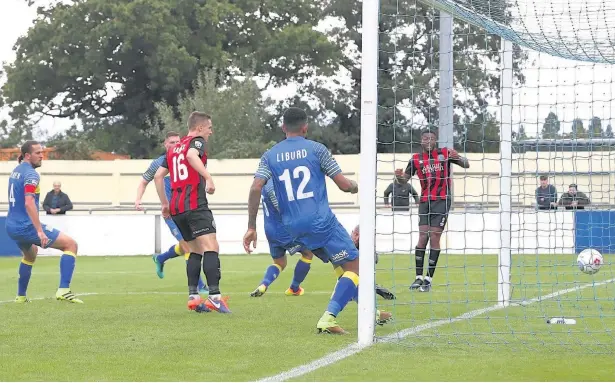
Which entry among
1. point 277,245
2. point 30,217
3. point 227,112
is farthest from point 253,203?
point 227,112

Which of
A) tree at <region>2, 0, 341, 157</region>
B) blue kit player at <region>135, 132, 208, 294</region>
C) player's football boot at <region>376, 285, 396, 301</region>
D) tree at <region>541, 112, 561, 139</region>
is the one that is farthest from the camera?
tree at <region>2, 0, 341, 157</region>

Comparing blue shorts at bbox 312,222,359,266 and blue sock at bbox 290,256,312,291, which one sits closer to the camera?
blue shorts at bbox 312,222,359,266

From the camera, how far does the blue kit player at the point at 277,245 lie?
12.3 metres

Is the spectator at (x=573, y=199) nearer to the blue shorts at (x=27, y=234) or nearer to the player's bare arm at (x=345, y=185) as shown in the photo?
the blue shorts at (x=27, y=234)

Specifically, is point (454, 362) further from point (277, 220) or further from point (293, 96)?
point (293, 96)

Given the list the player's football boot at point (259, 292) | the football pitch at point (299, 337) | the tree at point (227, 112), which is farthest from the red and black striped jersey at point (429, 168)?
the tree at point (227, 112)

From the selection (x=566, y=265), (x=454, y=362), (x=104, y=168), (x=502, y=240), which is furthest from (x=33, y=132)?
(x=454, y=362)

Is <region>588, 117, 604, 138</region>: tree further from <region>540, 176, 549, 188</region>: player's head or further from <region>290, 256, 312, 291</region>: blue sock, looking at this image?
<region>290, 256, 312, 291</region>: blue sock

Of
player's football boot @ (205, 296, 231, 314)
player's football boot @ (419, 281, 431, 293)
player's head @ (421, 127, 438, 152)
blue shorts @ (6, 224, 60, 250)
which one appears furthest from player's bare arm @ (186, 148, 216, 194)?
player's football boot @ (419, 281, 431, 293)

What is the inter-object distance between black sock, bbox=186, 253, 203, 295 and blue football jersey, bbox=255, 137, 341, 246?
6.98 feet

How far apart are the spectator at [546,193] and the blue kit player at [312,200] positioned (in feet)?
29.4

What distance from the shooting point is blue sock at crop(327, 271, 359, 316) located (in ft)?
28.3

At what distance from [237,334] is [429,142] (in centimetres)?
486

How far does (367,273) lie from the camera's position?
826cm
